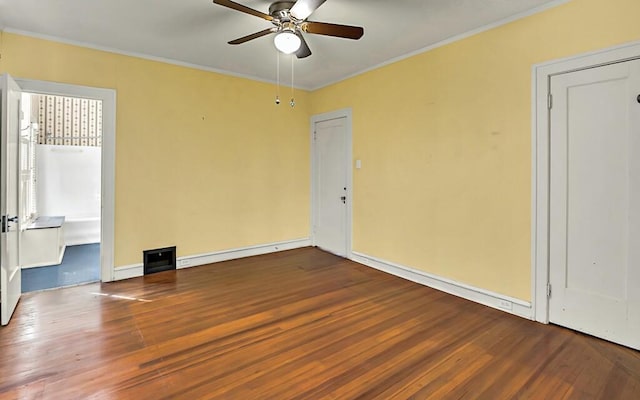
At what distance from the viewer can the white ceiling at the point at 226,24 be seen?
8.70 feet

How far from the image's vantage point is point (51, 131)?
19.3 ft

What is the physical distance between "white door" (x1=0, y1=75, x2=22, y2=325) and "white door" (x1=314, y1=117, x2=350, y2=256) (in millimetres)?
3581

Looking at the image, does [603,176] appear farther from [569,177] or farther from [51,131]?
[51,131]

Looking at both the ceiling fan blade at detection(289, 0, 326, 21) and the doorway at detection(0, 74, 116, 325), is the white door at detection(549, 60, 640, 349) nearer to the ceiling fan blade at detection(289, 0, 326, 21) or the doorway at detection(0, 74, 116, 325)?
the ceiling fan blade at detection(289, 0, 326, 21)

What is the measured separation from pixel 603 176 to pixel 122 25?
14.0ft

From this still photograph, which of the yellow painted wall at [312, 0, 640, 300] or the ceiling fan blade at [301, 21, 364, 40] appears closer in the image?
the ceiling fan blade at [301, 21, 364, 40]

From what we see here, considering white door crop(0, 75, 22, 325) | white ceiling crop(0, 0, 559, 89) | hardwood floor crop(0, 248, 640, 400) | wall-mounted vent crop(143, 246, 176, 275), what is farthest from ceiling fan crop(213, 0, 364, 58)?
wall-mounted vent crop(143, 246, 176, 275)

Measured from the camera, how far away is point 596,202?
2.41m

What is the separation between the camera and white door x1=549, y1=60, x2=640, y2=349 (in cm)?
225

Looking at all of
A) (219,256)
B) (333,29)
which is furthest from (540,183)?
(219,256)

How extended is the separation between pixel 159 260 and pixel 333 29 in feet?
11.0

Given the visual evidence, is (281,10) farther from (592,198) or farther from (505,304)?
(505,304)

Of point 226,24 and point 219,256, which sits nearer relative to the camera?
point 226,24

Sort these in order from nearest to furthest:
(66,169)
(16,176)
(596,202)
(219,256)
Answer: (596,202), (16,176), (219,256), (66,169)
